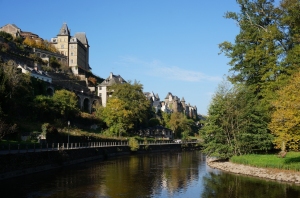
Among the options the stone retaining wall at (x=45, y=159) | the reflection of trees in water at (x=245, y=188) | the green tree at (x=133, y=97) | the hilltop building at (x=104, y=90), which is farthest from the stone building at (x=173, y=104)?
the reflection of trees in water at (x=245, y=188)

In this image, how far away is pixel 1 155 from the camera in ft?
93.4

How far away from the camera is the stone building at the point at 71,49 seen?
348ft

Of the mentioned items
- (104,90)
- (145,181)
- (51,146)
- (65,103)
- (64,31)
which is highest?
(64,31)

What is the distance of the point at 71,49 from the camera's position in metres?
109

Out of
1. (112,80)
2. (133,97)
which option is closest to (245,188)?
(133,97)

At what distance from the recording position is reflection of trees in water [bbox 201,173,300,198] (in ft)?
77.0

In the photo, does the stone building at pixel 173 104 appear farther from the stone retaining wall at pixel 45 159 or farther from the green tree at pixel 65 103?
the stone retaining wall at pixel 45 159

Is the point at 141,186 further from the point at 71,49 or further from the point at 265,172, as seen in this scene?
the point at 71,49

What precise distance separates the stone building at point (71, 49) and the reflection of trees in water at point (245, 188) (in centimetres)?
7895

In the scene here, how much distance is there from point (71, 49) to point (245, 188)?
91.6 meters

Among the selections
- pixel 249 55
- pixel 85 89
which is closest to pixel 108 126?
pixel 85 89

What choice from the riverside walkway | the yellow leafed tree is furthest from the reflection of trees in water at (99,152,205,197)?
the yellow leafed tree

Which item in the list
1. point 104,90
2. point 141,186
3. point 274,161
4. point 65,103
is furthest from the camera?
point 104,90

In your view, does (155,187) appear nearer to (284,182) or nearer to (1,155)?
(284,182)
